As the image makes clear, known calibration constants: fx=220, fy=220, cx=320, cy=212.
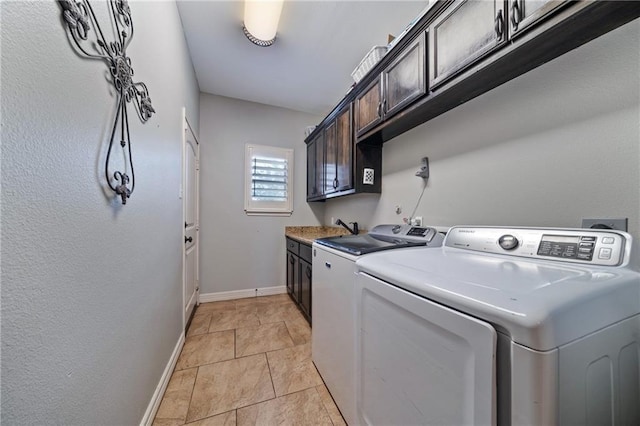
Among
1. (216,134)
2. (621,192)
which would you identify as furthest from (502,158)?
(216,134)

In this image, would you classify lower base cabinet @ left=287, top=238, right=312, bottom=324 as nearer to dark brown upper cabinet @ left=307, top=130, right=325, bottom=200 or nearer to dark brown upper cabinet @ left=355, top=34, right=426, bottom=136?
dark brown upper cabinet @ left=307, top=130, right=325, bottom=200

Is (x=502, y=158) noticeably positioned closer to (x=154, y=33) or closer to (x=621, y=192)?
(x=621, y=192)

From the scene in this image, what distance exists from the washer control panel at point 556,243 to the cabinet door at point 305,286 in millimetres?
1540

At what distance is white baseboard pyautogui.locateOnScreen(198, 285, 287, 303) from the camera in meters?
2.94

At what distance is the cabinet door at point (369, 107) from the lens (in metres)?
1.67

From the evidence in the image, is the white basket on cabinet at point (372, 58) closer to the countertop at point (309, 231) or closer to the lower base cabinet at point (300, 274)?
the lower base cabinet at point (300, 274)

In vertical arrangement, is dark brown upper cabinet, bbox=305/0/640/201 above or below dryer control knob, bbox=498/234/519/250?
above

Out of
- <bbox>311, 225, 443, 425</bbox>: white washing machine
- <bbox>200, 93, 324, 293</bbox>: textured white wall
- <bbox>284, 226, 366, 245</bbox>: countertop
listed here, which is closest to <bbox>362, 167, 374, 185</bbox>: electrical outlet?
<bbox>311, 225, 443, 425</bbox>: white washing machine

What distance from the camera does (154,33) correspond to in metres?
1.30

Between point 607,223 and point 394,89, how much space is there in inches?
49.0

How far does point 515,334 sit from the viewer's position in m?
0.46

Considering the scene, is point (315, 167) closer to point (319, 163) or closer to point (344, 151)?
point (319, 163)

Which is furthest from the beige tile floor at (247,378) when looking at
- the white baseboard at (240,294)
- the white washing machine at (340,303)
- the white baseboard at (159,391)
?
the white baseboard at (240,294)

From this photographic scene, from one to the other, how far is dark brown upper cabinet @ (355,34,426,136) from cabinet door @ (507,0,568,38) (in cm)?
43
